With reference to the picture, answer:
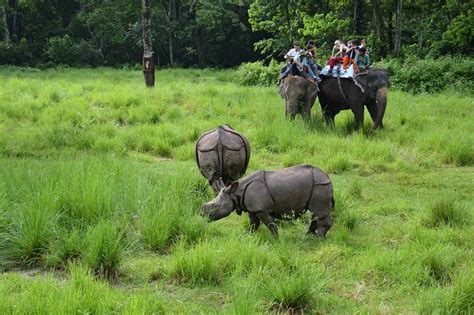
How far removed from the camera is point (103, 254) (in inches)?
197

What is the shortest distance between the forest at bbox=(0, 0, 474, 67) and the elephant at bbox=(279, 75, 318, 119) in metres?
12.1

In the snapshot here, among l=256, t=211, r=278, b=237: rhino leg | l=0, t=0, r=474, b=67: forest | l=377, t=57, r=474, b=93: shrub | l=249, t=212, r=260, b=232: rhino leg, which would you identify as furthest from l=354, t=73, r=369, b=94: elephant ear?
l=0, t=0, r=474, b=67: forest

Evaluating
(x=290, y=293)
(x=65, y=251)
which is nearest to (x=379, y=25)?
(x=65, y=251)

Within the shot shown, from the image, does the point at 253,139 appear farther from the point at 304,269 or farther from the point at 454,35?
the point at 454,35

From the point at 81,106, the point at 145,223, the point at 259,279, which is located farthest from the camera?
the point at 81,106

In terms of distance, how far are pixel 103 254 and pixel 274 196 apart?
1940mm

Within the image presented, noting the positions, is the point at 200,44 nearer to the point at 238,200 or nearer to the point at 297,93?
the point at 297,93

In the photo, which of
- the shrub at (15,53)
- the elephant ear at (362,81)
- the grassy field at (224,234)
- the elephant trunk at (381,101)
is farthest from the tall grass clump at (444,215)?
the shrub at (15,53)

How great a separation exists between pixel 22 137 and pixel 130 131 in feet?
7.19

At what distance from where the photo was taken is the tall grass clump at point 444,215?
6.43 meters

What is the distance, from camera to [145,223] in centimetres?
582

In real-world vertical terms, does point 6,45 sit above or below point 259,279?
above

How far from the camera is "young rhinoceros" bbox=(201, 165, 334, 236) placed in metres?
5.94

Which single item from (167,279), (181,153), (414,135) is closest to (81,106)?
(181,153)
